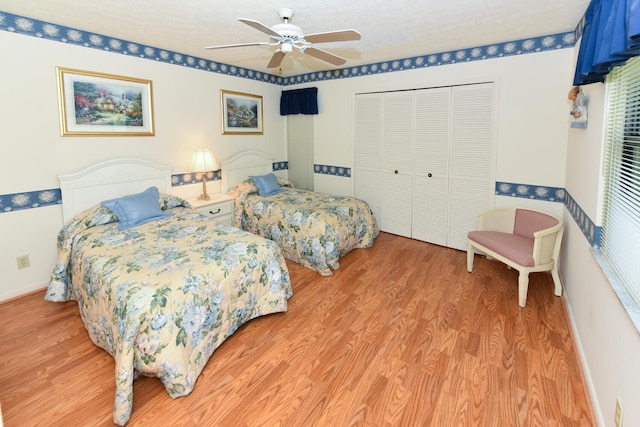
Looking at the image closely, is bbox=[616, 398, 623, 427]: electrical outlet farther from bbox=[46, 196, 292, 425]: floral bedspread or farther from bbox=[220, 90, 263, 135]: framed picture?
bbox=[220, 90, 263, 135]: framed picture

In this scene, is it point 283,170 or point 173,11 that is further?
point 283,170

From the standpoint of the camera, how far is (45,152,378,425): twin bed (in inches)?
76.0

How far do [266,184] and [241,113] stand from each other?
1120 mm

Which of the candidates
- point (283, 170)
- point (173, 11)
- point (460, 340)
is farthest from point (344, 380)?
point (283, 170)

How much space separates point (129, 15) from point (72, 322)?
250 centimetres

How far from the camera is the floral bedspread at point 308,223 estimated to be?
3.64 meters

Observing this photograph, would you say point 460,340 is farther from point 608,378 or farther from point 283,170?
point 283,170

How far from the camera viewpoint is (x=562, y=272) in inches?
125

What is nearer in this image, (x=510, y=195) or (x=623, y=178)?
(x=623, y=178)

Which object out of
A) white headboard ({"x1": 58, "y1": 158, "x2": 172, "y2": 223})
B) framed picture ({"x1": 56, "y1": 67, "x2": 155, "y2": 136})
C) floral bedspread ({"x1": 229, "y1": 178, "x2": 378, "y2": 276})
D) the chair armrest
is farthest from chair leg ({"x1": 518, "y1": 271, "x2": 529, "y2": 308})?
framed picture ({"x1": 56, "y1": 67, "x2": 155, "y2": 136})

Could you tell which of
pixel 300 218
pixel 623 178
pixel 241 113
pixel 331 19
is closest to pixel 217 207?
pixel 300 218

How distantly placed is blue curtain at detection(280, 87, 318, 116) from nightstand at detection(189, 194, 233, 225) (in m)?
1.81

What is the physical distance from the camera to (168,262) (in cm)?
233

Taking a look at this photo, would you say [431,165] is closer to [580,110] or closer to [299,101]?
[580,110]
